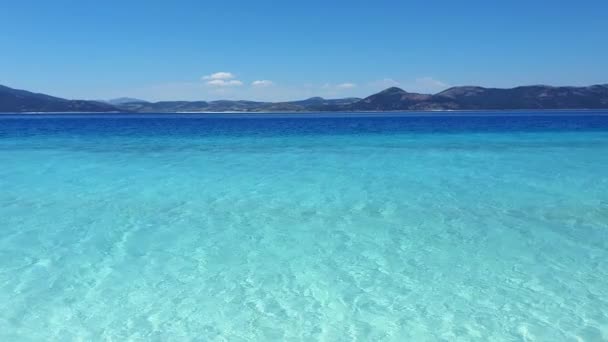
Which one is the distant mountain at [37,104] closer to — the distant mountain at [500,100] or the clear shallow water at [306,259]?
the distant mountain at [500,100]

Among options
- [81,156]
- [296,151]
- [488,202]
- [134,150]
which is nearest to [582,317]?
[488,202]

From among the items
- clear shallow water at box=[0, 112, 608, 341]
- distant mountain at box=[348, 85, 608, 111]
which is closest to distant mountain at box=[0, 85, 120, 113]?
distant mountain at box=[348, 85, 608, 111]

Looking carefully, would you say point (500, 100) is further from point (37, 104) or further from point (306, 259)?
point (306, 259)

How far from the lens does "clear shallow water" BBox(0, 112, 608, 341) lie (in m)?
4.39

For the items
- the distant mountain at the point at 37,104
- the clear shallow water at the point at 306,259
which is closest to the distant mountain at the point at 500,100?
the distant mountain at the point at 37,104

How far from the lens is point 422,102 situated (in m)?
147

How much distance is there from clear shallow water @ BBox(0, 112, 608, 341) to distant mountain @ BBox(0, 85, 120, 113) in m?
135

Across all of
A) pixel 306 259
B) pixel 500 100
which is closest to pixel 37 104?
pixel 500 100

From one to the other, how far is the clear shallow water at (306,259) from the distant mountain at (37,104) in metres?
135

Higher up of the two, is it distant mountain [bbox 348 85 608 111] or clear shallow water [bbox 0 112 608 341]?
clear shallow water [bbox 0 112 608 341]

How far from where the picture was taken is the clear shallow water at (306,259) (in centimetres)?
439

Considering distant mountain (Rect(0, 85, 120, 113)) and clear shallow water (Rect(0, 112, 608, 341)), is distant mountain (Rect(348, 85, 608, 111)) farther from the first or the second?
clear shallow water (Rect(0, 112, 608, 341))

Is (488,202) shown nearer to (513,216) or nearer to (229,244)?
(513,216)

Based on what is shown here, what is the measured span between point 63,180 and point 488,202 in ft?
A: 33.3
